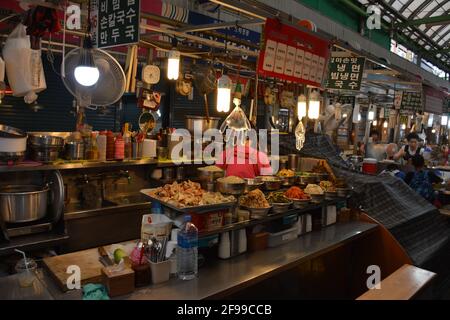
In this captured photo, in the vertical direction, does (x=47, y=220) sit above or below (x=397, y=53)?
below

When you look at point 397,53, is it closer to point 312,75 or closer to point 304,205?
point 312,75

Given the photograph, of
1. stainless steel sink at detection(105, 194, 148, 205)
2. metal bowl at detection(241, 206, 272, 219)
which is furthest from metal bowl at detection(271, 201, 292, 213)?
stainless steel sink at detection(105, 194, 148, 205)

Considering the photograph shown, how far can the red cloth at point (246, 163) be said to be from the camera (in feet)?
14.0

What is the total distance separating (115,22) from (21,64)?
2.63 ft

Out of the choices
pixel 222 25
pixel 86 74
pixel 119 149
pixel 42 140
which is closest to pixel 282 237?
pixel 222 25

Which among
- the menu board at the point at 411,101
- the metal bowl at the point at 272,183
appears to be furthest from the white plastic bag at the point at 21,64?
the menu board at the point at 411,101

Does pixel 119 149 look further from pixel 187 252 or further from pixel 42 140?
pixel 187 252

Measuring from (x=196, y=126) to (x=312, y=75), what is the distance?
2.06 m

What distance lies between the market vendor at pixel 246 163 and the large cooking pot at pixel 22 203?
1973 mm

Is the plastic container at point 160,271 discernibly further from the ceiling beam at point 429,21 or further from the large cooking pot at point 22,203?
the ceiling beam at point 429,21

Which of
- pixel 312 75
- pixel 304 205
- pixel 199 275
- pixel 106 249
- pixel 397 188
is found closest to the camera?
pixel 199 275

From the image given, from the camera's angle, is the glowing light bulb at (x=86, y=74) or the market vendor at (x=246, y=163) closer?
the glowing light bulb at (x=86, y=74)
